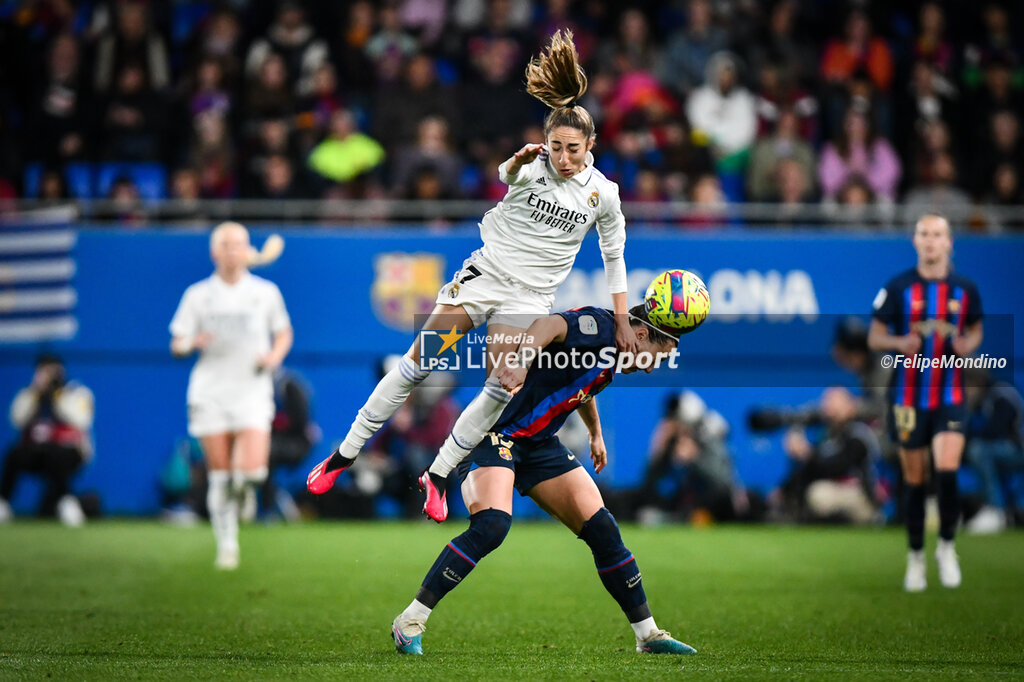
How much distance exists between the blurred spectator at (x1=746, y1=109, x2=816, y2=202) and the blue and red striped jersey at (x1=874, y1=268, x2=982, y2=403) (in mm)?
6153

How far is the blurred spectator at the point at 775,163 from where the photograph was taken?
1633 cm

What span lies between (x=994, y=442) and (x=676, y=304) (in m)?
10.5

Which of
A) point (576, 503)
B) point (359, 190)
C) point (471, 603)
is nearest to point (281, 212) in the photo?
point (359, 190)

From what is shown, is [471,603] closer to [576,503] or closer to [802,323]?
[576,503]

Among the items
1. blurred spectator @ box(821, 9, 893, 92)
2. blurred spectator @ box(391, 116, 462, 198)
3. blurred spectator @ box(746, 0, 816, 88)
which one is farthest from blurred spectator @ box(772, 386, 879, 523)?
blurred spectator @ box(391, 116, 462, 198)

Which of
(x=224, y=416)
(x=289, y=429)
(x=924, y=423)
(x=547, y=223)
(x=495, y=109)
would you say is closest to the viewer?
(x=547, y=223)

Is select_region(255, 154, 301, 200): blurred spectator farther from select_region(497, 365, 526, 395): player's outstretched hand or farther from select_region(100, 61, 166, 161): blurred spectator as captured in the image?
select_region(497, 365, 526, 395): player's outstretched hand

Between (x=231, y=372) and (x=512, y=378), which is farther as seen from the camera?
(x=231, y=372)

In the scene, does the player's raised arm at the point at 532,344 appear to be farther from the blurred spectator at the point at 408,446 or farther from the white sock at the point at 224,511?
the blurred spectator at the point at 408,446

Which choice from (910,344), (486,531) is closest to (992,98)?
(910,344)

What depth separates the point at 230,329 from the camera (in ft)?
37.9

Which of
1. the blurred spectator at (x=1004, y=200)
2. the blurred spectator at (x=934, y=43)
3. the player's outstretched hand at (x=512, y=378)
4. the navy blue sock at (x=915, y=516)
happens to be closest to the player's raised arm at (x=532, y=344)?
the player's outstretched hand at (x=512, y=378)

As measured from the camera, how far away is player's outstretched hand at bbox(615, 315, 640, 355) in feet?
21.2

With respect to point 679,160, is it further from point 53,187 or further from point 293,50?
point 53,187
